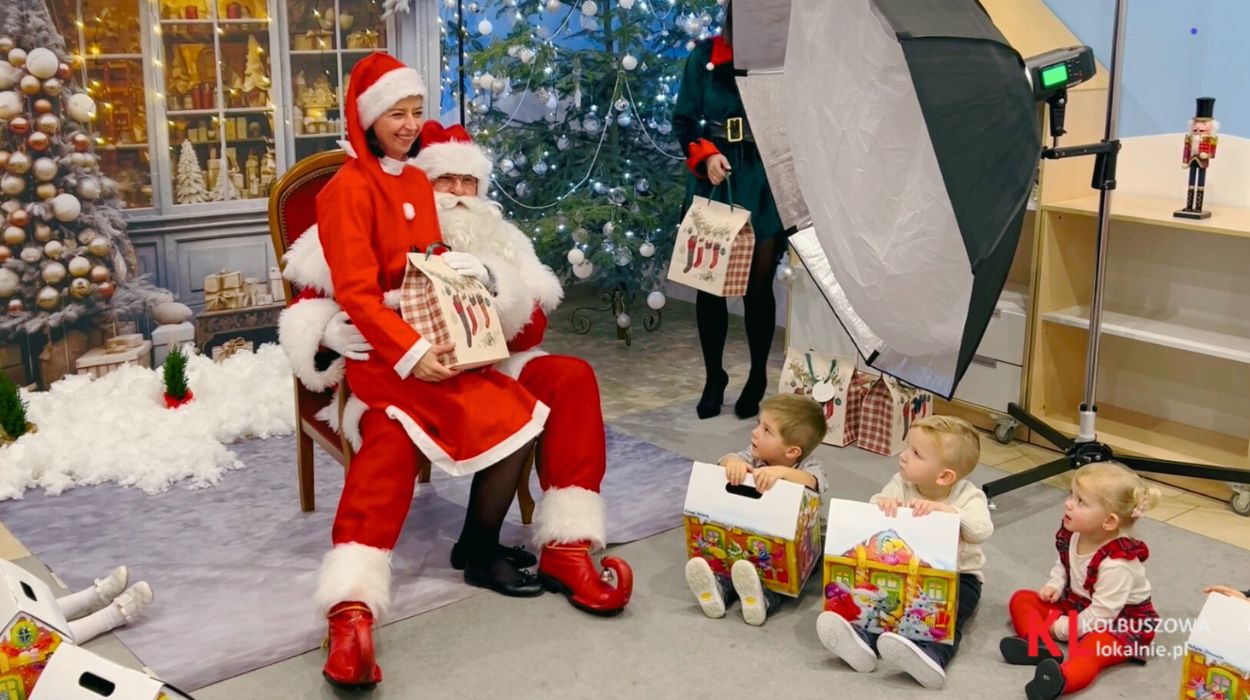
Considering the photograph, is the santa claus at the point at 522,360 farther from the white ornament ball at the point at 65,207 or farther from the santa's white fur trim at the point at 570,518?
the white ornament ball at the point at 65,207

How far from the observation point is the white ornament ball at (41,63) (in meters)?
4.23

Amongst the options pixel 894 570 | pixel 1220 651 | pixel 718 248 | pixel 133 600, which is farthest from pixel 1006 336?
pixel 133 600

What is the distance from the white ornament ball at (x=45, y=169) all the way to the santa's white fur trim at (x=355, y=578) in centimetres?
240

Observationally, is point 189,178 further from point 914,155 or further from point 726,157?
point 914,155

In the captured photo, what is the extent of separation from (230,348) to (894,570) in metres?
3.16

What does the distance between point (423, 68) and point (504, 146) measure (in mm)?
482

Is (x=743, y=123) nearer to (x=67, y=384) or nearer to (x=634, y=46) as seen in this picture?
(x=634, y=46)

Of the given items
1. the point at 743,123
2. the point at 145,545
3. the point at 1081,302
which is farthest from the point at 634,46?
the point at 145,545

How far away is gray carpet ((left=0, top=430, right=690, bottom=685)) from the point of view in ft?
9.07

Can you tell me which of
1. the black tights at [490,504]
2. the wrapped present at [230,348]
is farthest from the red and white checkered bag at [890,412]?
the wrapped present at [230,348]

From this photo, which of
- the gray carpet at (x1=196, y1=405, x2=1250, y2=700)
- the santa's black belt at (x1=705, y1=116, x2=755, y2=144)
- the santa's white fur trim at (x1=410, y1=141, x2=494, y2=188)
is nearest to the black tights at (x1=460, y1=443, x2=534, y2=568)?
the gray carpet at (x1=196, y1=405, x2=1250, y2=700)

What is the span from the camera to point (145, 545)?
3275mm

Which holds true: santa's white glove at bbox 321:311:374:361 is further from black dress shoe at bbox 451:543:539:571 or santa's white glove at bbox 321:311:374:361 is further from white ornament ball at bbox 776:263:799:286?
white ornament ball at bbox 776:263:799:286

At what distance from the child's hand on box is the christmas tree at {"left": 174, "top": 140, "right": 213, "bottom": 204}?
2859mm
